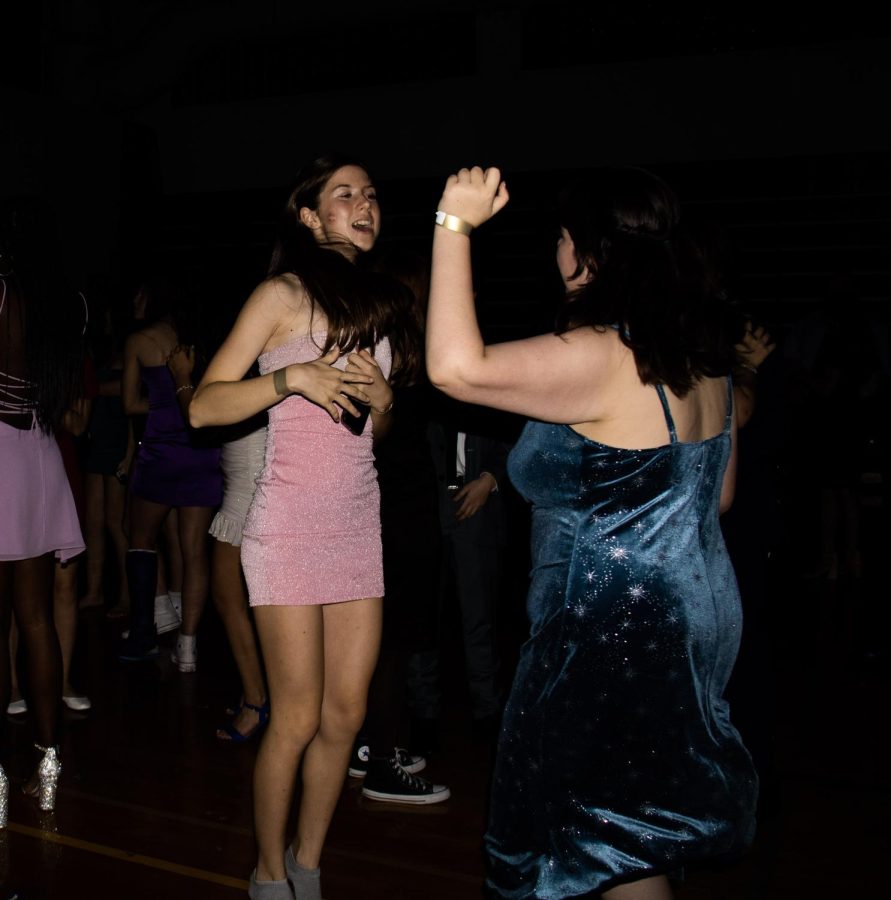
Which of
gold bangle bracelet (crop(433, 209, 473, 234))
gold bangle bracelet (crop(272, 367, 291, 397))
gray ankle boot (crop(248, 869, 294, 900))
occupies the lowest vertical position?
gray ankle boot (crop(248, 869, 294, 900))

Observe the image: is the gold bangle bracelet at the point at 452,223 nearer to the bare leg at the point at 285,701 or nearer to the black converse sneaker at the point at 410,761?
the bare leg at the point at 285,701

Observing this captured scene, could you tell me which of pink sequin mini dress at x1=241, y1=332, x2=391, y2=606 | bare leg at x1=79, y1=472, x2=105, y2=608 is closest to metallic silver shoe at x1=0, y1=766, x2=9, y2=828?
pink sequin mini dress at x1=241, y1=332, x2=391, y2=606

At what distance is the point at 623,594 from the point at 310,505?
88cm

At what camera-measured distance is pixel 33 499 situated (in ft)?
10.1

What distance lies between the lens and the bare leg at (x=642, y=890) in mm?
1820

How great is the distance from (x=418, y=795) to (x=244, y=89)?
354 inches

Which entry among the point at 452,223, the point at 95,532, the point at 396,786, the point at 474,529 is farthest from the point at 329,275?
the point at 95,532

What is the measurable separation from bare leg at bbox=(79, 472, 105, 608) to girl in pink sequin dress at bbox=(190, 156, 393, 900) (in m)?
3.58

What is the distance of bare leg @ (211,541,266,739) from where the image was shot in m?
3.85

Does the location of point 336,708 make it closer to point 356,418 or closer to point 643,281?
point 356,418

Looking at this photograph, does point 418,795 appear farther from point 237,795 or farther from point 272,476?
point 272,476

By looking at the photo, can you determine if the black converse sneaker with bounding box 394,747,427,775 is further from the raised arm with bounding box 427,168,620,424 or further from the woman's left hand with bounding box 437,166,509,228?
the woman's left hand with bounding box 437,166,509,228

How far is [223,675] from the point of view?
15.4 feet

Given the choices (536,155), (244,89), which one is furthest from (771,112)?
(244,89)
